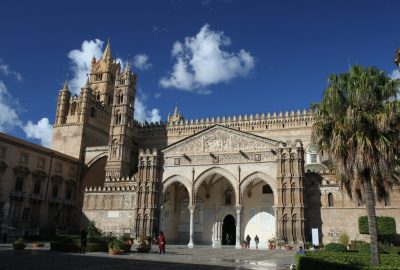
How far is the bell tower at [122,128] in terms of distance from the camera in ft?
161

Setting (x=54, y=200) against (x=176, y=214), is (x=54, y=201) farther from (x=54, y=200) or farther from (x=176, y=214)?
(x=176, y=214)

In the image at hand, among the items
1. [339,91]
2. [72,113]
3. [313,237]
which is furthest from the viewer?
[72,113]

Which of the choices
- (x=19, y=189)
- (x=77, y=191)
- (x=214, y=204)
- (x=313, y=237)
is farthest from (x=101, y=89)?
(x=313, y=237)

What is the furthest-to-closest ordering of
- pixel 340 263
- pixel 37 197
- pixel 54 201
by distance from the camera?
pixel 54 201 < pixel 37 197 < pixel 340 263

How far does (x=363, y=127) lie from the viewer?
54.7ft

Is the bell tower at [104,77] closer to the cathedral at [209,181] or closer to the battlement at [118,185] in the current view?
the cathedral at [209,181]

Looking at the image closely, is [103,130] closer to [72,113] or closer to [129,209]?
[72,113]

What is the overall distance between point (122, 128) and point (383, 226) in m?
33.1

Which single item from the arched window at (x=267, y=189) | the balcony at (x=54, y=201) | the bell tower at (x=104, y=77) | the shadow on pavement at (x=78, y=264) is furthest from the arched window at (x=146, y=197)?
the bell tower at (x=104, y=77)

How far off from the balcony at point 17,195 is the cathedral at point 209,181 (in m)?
6.73

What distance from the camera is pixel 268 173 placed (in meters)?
35.7

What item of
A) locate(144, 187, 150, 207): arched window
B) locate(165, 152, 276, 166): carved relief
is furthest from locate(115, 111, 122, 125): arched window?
locate(144, 187, 150, 207): arched window

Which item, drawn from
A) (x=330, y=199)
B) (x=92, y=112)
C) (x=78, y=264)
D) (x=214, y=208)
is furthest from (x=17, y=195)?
(x=330, y=199)

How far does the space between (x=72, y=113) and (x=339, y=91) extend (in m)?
47.2
